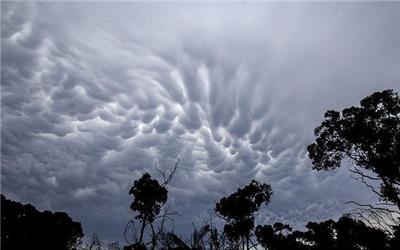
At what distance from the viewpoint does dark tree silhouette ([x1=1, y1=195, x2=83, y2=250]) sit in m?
24.7

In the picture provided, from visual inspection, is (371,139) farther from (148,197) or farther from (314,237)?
(314,237)

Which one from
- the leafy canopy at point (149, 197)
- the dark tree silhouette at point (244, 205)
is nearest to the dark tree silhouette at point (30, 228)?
the leafy canopy at point (149, 197)

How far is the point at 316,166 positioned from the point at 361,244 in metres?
21.3

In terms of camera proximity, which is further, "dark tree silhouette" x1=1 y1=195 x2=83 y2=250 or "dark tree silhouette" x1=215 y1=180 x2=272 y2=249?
"dark tree silhouette" x1=215 y1=180 x2=272 y2=249

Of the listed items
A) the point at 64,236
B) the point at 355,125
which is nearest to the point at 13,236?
the point at 64,236

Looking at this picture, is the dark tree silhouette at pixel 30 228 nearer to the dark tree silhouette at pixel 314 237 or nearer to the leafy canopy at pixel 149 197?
the leafy canopy at pixel 149 197

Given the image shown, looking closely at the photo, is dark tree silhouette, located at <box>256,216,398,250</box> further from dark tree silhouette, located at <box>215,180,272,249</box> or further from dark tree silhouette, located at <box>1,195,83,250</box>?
dark tree silhouette, located at <box>1,195,83,250</box>

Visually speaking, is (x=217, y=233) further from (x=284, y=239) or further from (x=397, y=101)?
(x=284, y=239)

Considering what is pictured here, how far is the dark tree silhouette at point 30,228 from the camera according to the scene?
24703mm

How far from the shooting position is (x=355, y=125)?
18.6 metres

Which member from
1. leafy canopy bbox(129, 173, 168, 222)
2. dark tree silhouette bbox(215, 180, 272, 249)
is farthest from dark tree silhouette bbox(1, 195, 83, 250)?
dark tree silhouette bbox(215, 180, 272, 249)

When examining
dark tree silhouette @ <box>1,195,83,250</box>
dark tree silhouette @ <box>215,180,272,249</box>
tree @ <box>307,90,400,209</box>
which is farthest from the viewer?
dark tree silhouette @ <box>215,180,272,249</box>

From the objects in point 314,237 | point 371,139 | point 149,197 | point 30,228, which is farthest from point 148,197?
point 314,237

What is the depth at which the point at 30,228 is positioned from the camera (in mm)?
26453
